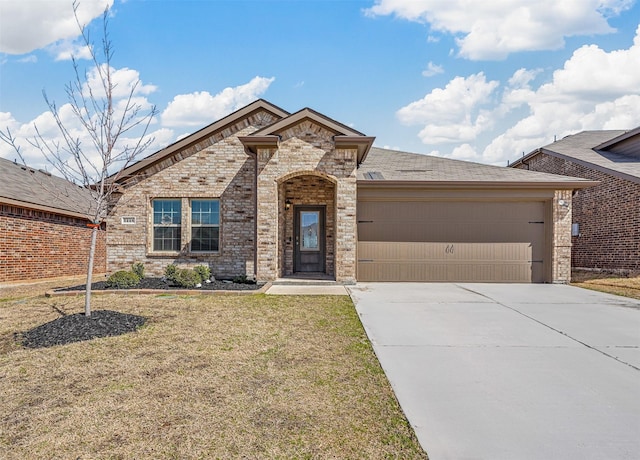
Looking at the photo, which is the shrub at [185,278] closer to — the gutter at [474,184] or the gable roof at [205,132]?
the gable roof at [205,132]

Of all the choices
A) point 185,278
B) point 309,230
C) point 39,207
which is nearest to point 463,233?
point 309,230

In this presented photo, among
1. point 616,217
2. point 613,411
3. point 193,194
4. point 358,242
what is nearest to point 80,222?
point 193,194

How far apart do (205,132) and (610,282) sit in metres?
13.1

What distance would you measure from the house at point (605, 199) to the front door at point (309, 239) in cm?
917

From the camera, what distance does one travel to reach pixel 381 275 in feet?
37.5

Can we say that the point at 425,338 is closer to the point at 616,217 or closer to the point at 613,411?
the point at 613,411

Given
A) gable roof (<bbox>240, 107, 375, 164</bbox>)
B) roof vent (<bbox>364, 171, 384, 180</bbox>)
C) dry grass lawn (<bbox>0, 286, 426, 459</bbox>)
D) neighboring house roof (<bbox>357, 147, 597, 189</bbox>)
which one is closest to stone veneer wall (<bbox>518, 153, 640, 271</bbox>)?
neighboring house roof (<bbox>357, 147, 597, 189</bbox>)

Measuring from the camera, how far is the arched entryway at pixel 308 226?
12.5m

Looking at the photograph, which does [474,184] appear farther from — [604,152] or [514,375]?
[604,152]

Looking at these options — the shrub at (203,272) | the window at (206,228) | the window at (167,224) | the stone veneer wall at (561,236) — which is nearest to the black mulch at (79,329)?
the shrub at (203,272)

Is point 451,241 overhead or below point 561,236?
below

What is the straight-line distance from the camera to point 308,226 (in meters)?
12.7

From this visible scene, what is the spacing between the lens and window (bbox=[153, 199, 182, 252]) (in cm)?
1211

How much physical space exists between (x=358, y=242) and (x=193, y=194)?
5.40 m
